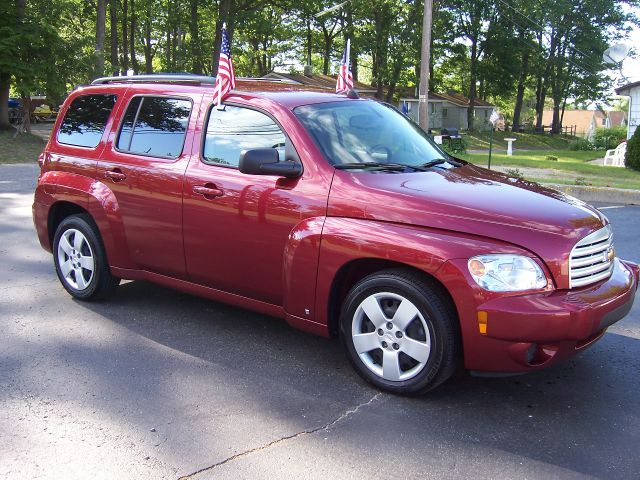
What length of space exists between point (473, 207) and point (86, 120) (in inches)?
139

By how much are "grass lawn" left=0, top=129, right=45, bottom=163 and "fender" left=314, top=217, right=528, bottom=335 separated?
58.7 feet

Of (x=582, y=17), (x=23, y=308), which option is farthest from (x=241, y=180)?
(x=582, y=17)

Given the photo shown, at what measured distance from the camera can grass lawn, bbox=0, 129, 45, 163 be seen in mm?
19891

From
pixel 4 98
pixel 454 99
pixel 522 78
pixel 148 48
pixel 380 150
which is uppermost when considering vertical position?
pixel 148 48

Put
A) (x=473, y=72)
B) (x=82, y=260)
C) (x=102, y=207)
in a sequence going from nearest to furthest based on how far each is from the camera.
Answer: (x=102, y=207)
(x=82, y=260)
(x=473, y=72)

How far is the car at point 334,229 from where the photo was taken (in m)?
3.49

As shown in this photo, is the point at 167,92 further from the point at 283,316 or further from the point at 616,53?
the point at 616,53

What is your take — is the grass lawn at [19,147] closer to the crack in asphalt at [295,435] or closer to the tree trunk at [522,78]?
the crack in asphalt at [295,435]

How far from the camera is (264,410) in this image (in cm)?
369

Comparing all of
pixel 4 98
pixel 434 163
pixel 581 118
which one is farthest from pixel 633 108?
pixel 581 118

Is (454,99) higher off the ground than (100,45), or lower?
higher

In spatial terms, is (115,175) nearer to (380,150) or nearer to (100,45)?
(380,150)

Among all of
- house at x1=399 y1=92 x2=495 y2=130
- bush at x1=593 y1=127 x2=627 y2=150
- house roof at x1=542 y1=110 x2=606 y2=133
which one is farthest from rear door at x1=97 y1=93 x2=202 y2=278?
house roof at x1=542 y1=110 x2=606 y2=133

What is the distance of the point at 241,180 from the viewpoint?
4410mm
